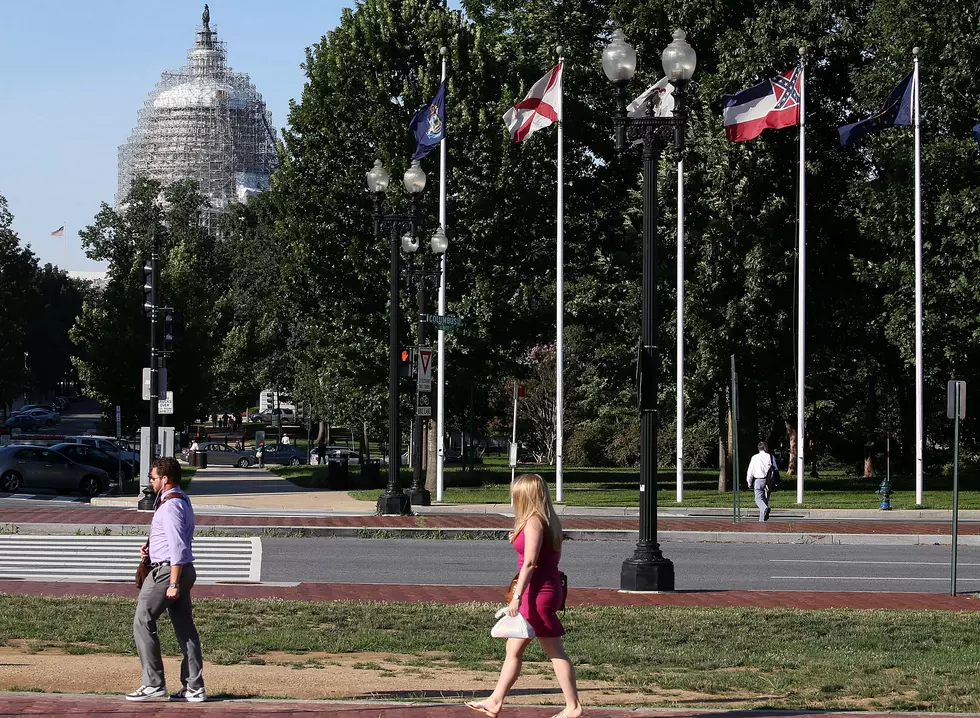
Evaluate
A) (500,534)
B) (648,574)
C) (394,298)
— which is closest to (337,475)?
(394,298)

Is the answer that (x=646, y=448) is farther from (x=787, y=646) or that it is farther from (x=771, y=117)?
(x=771, y=117)

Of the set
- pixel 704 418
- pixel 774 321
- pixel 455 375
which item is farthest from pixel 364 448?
pixel 774 321

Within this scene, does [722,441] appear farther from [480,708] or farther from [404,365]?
[480,708]

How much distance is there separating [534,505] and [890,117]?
2676 centimetres

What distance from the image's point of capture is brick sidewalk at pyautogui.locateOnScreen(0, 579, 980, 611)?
14844 mm

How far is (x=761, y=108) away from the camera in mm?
31719

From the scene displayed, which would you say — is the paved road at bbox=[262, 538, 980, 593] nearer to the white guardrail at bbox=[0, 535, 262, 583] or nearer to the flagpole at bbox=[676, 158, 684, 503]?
the white guardrail at bbox=[0, 535, 262, 583]

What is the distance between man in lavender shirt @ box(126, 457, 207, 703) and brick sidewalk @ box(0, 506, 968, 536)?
14.5 m

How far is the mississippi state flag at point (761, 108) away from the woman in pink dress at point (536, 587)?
80.6 ft

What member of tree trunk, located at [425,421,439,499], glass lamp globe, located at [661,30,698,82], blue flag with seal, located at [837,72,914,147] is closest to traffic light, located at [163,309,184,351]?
tree trunk, located at [425,421,439,499]

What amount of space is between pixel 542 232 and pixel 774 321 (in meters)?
7.00

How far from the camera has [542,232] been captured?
39.0 meters

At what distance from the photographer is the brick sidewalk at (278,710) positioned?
27.7 feet

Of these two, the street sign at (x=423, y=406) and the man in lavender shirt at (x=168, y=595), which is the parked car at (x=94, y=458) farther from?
the man in lavender shirt at (x=168, y=595)
